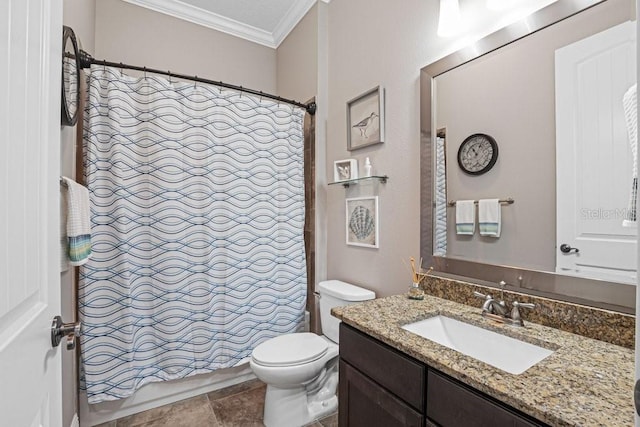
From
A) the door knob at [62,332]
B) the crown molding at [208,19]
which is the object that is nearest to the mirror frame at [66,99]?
the door knob at [62,332]

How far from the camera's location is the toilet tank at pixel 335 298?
5.72 feet

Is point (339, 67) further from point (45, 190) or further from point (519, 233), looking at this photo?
point (45, 190)

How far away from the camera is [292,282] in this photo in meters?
2.25

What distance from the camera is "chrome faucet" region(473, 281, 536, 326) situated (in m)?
1.09

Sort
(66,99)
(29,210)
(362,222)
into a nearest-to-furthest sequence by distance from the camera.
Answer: (29,210) → (66,99) → (362,222)

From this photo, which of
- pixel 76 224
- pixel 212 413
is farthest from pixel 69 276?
pixel 212 413

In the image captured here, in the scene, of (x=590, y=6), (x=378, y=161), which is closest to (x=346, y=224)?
(x=378, y=161)

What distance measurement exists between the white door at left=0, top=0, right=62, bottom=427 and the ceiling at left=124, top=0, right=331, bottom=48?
201cm

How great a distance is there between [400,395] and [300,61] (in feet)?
7.98

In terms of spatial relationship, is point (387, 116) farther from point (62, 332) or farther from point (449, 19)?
point (62, 332)

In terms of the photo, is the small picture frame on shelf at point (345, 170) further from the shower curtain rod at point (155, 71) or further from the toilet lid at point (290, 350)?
the toilet lid at point (290, 350)

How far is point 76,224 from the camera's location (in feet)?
3.88

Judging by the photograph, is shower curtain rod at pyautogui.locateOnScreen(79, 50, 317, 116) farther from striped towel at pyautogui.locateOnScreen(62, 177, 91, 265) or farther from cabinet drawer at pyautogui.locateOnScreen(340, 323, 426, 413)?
cabinet drawer at pyautogui.locateOnScreen(340, 323, 426, 413)

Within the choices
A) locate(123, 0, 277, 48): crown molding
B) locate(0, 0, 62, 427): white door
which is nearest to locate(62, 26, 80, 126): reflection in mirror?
locate(0, 0, 62, 427): white door
